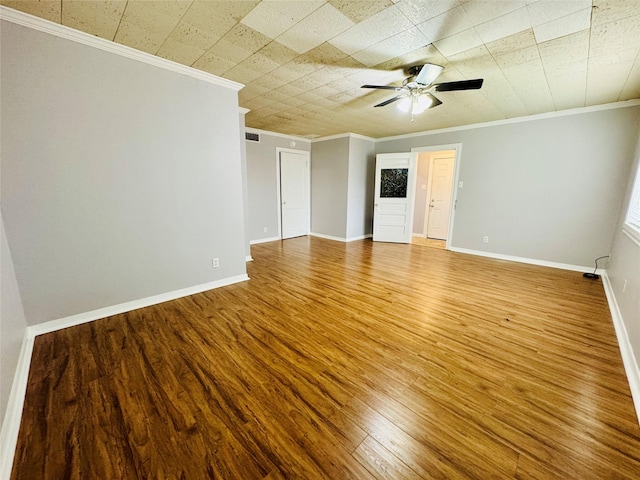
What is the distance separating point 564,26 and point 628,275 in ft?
7.44

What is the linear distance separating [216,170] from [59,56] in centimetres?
147

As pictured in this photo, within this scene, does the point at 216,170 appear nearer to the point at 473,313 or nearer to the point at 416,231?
the point at 473,313

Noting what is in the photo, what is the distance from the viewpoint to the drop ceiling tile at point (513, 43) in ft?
6.47

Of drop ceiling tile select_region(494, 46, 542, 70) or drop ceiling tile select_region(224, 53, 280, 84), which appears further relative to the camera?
drop ceiling tile select_region(224, 53, 280, 84)

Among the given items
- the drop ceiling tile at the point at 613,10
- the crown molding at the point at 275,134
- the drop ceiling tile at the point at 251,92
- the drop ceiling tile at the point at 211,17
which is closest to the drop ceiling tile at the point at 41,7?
the drop ceiling tile at the point at 211,17

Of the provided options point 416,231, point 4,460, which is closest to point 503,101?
point 416,231

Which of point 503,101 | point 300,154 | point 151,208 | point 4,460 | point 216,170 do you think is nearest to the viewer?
point 4,460

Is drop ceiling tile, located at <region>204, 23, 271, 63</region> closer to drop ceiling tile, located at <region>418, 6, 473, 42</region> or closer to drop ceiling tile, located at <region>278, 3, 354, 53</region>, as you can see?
drop ceiling tile, located at <region>278, 3, 354, 53</region>

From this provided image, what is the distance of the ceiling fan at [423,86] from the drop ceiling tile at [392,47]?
22 cm

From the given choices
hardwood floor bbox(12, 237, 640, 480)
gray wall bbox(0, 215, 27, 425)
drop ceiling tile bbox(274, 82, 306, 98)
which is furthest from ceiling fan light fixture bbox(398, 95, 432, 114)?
gray wall bbox(0, 215, 27, 425)

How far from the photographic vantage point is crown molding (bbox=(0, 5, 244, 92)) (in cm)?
183

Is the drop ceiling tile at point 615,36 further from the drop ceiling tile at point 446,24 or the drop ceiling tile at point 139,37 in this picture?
the drop ceiling tile at point 139,37

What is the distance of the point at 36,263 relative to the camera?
2.09m

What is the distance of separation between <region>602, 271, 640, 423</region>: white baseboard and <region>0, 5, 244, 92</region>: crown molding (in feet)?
14.2
